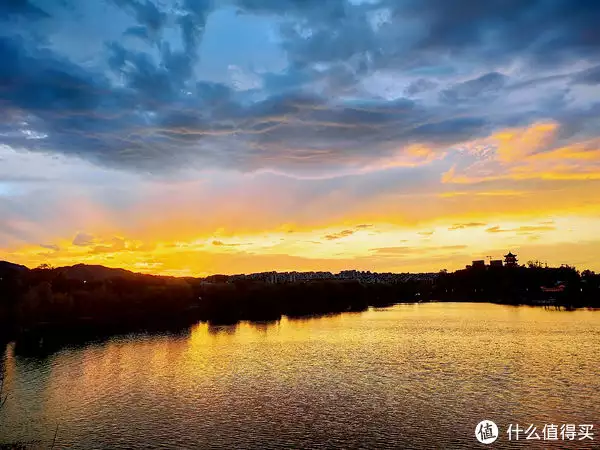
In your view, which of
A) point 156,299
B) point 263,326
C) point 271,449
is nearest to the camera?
point 271,449

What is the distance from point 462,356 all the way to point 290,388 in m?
20.7

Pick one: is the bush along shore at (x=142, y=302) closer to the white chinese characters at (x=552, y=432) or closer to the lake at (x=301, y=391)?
the lake at (x=301, y=391)

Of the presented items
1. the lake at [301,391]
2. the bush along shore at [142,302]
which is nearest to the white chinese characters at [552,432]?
the lake at [301,391]

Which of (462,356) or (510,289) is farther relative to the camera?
(510,289)

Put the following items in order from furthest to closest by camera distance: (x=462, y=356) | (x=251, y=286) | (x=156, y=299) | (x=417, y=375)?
(x=251, y=286)
(x=156, y=299)
(x=462, y=356)
(x=417, y=375)

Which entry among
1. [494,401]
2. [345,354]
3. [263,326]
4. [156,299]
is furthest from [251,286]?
[494,401]

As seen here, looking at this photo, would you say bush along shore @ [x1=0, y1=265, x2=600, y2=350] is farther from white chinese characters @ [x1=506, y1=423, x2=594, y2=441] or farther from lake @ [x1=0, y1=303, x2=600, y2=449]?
white chinese characters @ [x1=506, y1=423, x2=594, y2=441]

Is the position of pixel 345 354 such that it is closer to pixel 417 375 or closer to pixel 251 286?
pixel 417 375

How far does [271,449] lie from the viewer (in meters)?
27.8

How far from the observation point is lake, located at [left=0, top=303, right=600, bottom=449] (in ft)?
98.9

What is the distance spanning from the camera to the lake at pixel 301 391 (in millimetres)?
30156

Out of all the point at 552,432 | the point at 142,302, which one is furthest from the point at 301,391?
the point at 142,302

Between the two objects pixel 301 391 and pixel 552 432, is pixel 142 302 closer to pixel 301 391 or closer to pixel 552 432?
pixel 301 391

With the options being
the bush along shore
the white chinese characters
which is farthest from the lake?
the bush along shore
